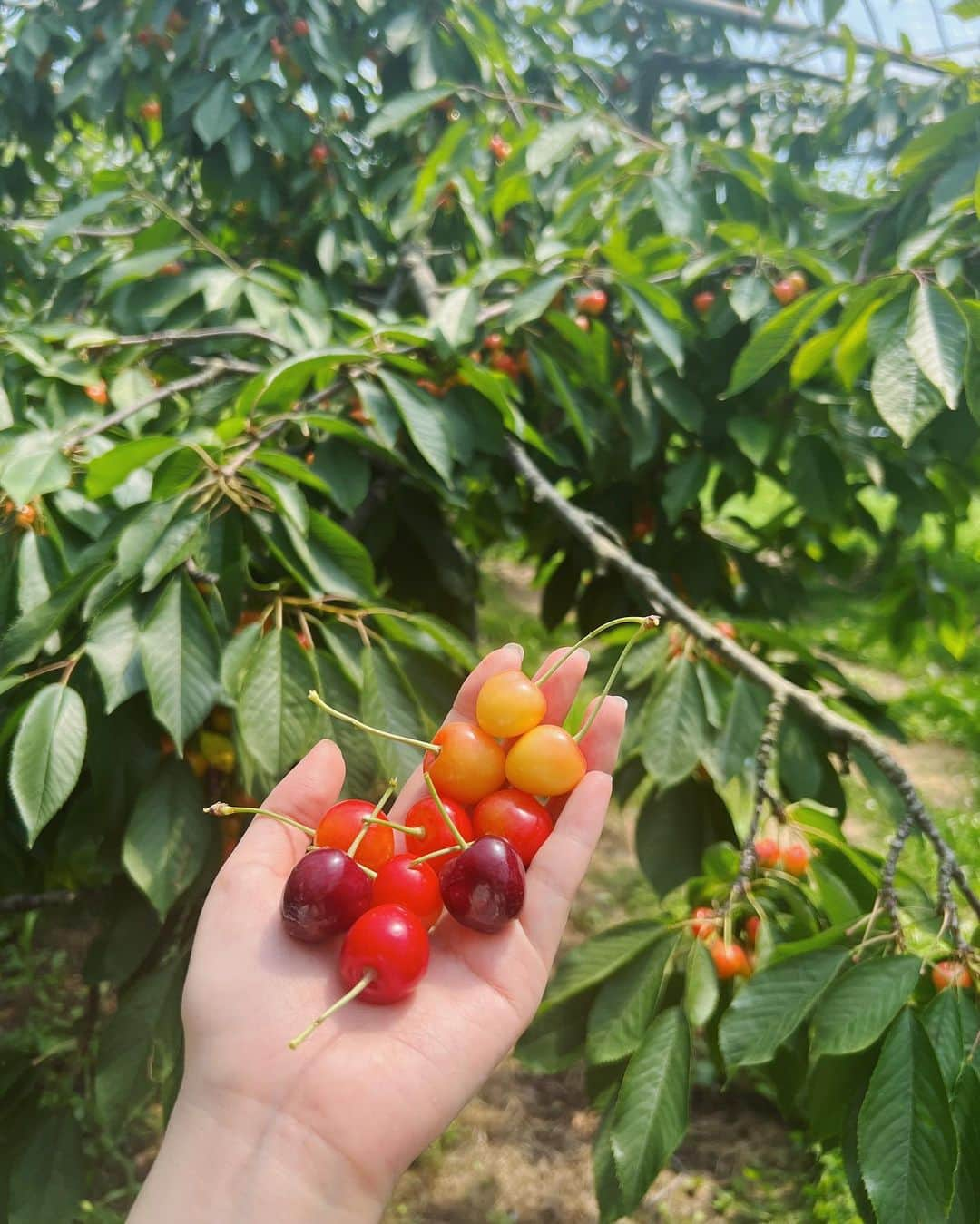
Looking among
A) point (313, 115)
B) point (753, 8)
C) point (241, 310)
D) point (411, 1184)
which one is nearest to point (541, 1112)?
point (411, 1184)

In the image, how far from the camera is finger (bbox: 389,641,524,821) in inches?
47.1

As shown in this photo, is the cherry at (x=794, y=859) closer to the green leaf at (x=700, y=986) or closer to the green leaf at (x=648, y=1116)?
the green leaf at (x=700, y=986)

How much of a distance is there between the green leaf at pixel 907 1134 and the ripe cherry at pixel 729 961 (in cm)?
27

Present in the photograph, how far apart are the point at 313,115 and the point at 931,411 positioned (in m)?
2.01

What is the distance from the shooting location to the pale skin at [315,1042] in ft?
2.82

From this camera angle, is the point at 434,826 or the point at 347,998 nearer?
the point at 347,998

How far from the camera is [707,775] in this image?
1.46 m

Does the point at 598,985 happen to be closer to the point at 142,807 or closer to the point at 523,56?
the point at 142,807

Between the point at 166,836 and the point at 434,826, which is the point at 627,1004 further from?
the point at 166,836

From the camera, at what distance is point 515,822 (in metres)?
1.11

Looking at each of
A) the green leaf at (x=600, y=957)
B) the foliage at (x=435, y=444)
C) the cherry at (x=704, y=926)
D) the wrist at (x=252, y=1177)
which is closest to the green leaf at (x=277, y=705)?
the foliage at (x=435, y=444)

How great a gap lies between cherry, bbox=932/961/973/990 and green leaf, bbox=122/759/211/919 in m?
0.92

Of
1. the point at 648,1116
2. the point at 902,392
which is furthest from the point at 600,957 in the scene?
the point at 902,392

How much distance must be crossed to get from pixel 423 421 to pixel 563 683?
1.58 feet
